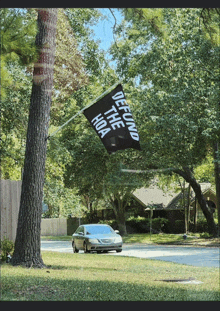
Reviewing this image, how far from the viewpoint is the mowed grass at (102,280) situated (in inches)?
218

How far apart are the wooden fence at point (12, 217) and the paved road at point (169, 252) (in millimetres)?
177

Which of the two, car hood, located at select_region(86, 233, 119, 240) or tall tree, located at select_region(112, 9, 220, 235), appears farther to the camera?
tall tree, located at select_region(112, 9, 220, 235)

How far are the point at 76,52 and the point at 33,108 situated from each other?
0.96 metres

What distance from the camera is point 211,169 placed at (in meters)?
6.66

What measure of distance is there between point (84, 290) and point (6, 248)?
100 centimetres

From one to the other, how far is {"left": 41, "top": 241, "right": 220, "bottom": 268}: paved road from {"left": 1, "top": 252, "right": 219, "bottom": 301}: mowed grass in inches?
2.6

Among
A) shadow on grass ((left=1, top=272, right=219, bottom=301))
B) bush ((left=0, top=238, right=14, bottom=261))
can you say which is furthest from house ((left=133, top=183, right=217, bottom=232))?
bush ((left=0, top=238, right=14, bottom=261))

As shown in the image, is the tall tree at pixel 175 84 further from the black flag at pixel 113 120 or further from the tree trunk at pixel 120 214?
the tree trunk at pixel 120 214

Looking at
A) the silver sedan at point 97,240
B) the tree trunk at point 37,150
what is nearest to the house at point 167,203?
the silver sedan at point 97,240

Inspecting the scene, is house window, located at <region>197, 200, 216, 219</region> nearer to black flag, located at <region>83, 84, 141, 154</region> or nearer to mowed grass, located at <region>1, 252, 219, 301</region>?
mowed grass, located at <region>1, 252, 219, 301</region>

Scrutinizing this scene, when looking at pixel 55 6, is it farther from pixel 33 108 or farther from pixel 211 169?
pixel 211 169

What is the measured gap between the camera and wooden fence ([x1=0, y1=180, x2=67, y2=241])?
226 inches

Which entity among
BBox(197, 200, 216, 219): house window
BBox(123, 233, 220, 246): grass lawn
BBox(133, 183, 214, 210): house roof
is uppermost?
BBox(133, 183, 214, 210): house roof

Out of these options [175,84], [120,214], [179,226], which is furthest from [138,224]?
[175,84]
